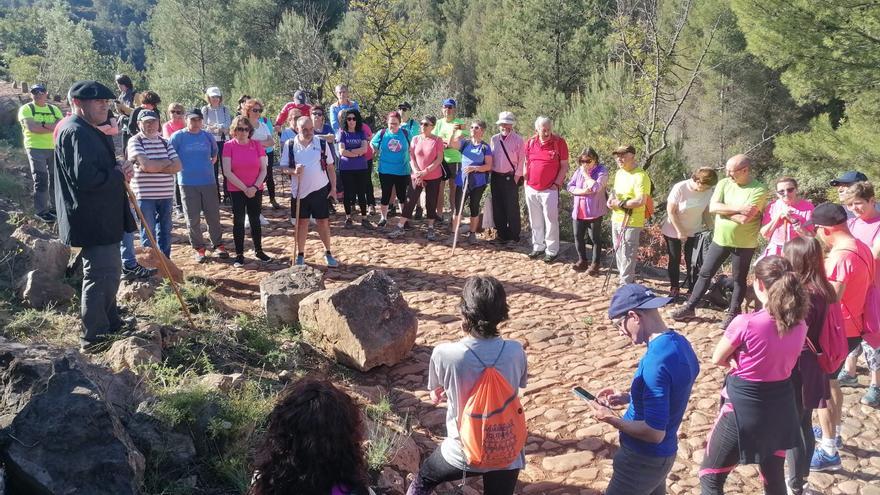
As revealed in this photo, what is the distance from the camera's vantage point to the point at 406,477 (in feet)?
12.6

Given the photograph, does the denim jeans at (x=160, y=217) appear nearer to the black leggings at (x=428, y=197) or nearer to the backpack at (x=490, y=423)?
the black leggings at (x=428, y=197)

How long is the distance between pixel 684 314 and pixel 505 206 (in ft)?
10.6

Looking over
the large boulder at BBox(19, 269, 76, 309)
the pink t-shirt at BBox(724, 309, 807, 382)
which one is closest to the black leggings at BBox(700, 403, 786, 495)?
the pink t-shirt at BBox(724, 309, 807, 382)

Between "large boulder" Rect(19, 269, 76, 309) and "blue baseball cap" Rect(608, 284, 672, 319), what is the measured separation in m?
4.77

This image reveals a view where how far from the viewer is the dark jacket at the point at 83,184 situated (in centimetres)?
438

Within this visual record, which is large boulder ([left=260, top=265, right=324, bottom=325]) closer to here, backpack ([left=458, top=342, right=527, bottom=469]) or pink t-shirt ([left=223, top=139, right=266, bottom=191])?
pink t-shirt ([left=223, top=139, right=266, bottom=191])

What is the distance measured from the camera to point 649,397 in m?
2.71

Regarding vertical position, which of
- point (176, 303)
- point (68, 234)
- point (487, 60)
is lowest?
point (176, 303)

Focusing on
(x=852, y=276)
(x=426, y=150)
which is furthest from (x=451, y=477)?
(x=426, y=150)

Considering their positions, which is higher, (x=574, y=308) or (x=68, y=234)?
(x=68, y=234)

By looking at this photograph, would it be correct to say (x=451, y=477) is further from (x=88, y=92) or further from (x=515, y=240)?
(x=515, y=240)

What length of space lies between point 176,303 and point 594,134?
502 inches

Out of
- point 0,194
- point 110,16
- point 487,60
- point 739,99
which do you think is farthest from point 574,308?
point 110,16

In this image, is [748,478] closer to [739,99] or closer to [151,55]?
[739,99]
